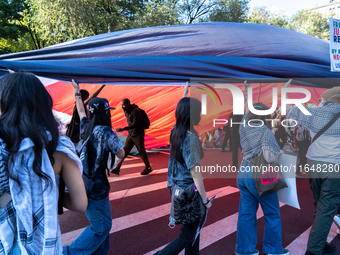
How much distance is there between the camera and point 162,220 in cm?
409

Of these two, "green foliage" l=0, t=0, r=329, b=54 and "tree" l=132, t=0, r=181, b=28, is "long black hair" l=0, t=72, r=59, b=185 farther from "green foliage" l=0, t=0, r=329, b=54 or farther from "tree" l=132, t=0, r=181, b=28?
"tree" l=132, t=0, r=181, b=28

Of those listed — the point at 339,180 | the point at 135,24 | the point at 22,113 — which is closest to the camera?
the point at 22,113

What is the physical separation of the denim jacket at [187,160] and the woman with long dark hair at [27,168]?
132 centimetres

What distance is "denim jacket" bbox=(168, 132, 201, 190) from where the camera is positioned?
2443 mm

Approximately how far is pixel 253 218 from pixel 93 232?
174 cm

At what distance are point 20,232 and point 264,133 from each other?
90.1 inches

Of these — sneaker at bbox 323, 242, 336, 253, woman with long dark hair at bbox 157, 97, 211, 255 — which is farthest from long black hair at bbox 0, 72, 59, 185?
sneaker at bbox 323, 242, 336, 253

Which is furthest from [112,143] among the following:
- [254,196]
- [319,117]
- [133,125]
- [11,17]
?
[11,17]

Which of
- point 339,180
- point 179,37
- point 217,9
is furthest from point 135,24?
point 339,180

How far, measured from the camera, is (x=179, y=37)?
2.91 m

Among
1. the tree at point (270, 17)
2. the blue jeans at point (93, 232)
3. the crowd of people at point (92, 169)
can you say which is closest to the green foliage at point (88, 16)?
the tree at point (270, 17)

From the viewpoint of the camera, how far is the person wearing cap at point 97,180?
2.45 metres

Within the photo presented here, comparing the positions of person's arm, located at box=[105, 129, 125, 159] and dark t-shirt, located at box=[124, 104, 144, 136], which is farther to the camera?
dark t-shirt, located at box=[124, 104, 144, 136]

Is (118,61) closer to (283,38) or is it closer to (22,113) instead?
(22,113)
